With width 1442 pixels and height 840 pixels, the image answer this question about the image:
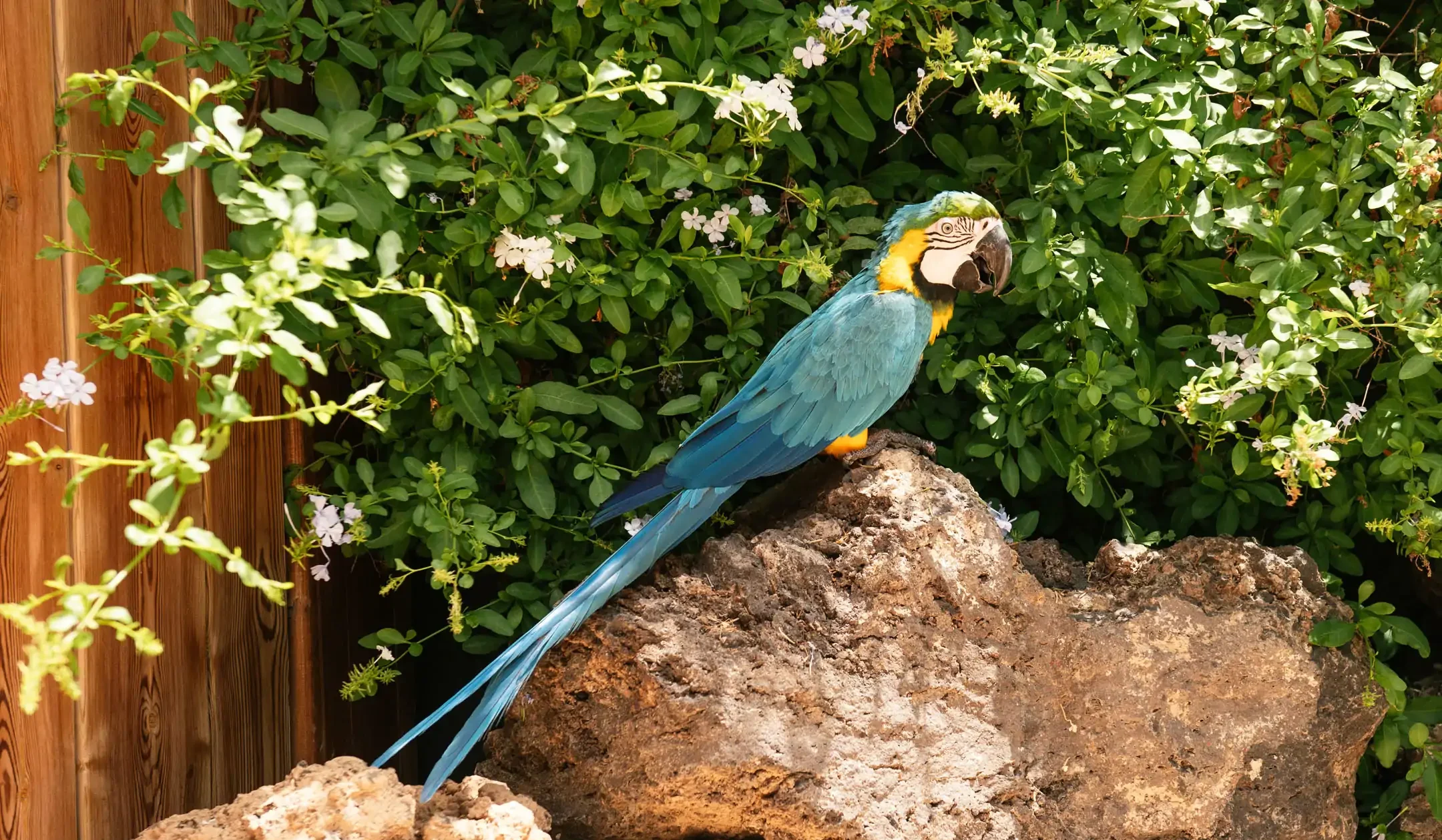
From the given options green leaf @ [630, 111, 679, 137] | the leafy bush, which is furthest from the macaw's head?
green leaf @ [630, 111, 679, 137]

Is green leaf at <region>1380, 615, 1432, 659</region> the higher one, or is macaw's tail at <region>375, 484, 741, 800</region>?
macaw's tail at <region>375, 484, 741, 800</region>

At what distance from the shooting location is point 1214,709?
2014 millimetres

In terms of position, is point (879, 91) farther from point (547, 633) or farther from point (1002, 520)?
point (547, 633)

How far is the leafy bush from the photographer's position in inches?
79.8

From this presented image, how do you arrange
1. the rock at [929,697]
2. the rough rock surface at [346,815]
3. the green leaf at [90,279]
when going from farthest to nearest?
1. the rock at [929,697]
2. the green leaf at [90,279]
3. the rough rock surface at [346,815]

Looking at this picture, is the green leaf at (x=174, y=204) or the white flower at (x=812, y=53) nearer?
the green leaf at (x=174, y=204)

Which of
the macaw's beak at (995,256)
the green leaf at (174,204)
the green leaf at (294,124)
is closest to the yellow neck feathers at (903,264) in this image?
the macaw's beak at (995,256)

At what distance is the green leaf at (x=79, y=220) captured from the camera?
1.71 m

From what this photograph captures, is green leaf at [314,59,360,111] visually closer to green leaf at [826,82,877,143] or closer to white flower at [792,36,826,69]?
white flower at [792,36,826,69]

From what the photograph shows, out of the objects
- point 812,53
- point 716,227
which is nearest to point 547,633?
point 716,227

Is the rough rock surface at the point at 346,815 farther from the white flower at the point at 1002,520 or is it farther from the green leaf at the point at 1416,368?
the green leaf at the point at 1416,368

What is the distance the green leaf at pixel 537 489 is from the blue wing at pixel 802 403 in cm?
14

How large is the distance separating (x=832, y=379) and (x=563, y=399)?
0.54m

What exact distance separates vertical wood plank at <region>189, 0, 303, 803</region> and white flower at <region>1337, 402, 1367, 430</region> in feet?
7.07
